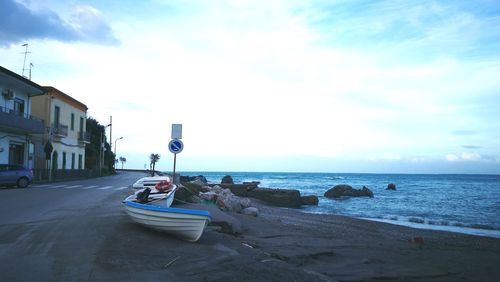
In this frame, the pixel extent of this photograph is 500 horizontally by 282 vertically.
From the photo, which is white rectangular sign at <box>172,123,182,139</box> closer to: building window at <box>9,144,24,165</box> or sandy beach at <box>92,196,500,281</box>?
sandy beach at <box>92,196,500,281</box>

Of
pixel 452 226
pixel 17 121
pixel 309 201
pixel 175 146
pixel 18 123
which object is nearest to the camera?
pixel 175 146

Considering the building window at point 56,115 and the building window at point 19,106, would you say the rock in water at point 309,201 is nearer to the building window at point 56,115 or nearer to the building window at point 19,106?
the building window at point 19,106

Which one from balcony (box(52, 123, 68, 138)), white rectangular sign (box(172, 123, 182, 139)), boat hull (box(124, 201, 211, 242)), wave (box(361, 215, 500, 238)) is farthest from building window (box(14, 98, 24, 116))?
boat hull (box(124, 201, 211, 242))

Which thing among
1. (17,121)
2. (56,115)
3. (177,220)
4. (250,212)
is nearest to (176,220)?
(177,220)

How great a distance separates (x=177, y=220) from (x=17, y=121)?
2876 centimetres

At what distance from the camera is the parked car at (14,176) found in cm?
2666

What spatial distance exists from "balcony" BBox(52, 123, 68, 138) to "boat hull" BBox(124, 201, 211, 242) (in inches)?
1483

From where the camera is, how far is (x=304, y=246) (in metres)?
11.5

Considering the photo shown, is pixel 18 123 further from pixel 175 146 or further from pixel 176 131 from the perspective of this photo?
pixel 175 146

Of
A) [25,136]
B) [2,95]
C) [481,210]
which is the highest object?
[2,95]

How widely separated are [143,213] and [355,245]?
6204mm

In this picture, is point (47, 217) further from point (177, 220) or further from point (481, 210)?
point (481, 210)

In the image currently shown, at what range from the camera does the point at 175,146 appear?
48.4ft

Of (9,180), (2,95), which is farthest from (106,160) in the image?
(9,180)
